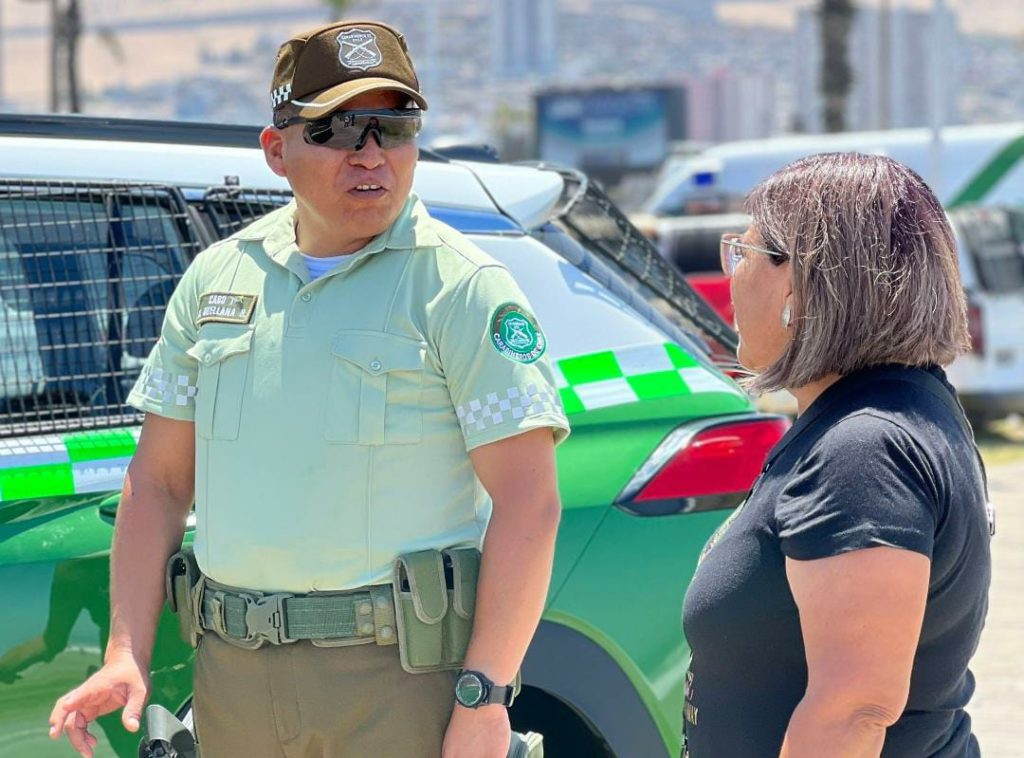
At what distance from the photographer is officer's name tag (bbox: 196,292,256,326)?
2344 millimetres

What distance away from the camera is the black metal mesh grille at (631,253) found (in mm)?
3242

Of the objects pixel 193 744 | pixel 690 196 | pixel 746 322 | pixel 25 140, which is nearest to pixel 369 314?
pixel 746 322

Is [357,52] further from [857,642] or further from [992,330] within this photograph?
[992,330]

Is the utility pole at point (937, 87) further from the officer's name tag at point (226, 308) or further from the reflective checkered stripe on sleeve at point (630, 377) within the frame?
the officer's name tag at point (226, 308)

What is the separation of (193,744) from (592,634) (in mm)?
813

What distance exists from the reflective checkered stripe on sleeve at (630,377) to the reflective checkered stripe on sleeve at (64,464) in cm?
84

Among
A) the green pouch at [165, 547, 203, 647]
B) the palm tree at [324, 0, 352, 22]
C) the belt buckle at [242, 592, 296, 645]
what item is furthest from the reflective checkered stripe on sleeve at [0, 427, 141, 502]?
the palm tree at [324, 0, 352, 22]

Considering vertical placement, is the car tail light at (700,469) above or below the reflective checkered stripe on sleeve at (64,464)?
below

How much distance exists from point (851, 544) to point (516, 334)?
691 millimetres

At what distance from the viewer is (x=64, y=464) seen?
2.67m

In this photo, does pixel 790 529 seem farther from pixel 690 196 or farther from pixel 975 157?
pixel 690 196

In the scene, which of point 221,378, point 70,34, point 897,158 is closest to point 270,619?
point 221,378

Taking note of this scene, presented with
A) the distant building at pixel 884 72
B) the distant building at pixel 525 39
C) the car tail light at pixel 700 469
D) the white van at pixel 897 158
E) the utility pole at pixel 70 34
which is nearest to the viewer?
the car tail light at pixel 700 469

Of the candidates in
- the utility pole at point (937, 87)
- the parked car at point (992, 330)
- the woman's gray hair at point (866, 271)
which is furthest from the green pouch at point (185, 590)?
the utility pole at point (937, 87)
